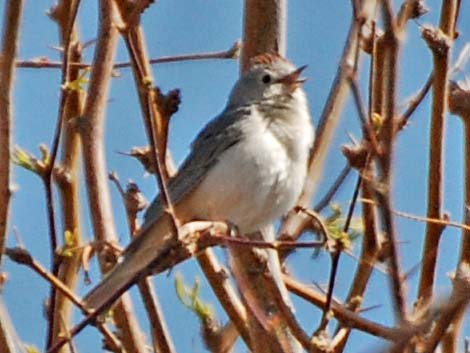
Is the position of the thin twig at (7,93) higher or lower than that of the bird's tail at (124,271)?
higher

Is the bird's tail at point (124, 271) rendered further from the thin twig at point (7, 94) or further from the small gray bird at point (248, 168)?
the thin twig at point (7, 94)

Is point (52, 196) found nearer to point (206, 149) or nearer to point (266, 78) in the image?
point (206, 149)

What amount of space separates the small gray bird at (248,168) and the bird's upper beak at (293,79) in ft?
0.24

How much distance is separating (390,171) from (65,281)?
1.66 meters

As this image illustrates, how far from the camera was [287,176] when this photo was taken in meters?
3.94

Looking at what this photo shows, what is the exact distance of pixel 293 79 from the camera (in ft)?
14.7

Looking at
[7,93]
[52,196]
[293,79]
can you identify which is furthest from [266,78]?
[7,93]

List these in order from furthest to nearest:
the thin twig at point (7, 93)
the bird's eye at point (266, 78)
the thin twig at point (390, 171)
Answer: the bird's eye at point (266, 78) < the thin twig at point (7, 93) < the thin twig at point (390, 171)

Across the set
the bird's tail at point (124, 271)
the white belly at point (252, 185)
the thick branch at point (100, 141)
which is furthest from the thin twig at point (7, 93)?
the white belly at point (252, 185)

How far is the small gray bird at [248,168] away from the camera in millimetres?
3934

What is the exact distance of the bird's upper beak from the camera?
4.45m

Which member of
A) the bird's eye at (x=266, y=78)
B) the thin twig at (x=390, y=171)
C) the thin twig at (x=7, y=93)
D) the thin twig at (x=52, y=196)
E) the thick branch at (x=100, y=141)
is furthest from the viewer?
the bird's eye at (x=266, y=78)

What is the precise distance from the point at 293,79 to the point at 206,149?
527mm

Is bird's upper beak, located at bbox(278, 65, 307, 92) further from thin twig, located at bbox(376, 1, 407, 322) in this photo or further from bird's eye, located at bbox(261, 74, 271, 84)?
thin twig, located at bbox(376, 1, 407, 322)
